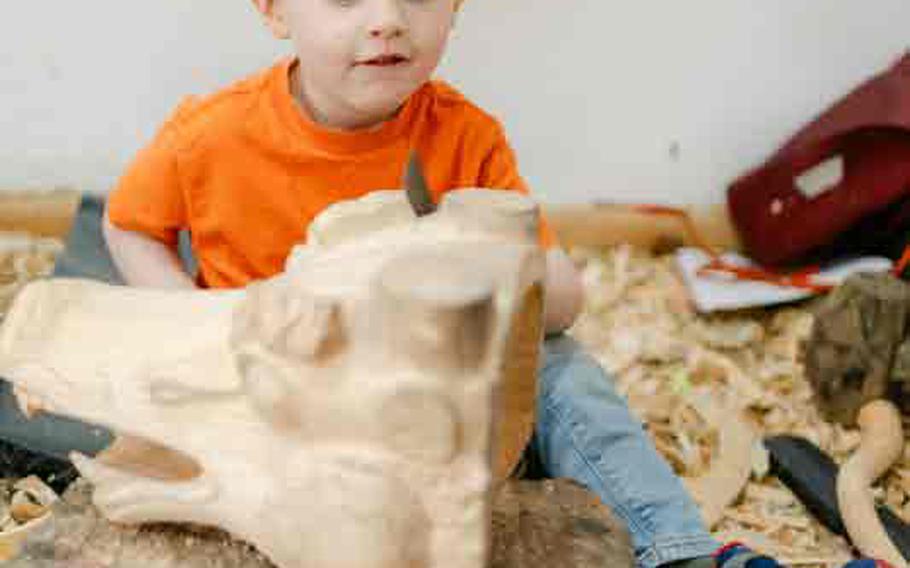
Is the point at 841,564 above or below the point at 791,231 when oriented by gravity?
below

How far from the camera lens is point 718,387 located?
1.72 meters

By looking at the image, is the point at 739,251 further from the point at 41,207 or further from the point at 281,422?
the point at 281,422

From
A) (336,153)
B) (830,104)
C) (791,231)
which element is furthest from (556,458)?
(830,104)

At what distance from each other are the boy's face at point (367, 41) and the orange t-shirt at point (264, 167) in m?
0.10

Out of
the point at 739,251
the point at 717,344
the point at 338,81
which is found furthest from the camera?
the point at 739,251

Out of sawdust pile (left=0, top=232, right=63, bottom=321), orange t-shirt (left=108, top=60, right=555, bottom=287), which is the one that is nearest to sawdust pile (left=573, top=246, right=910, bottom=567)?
orange t-shirt (left=108, top=60, right=555, bottom=287)

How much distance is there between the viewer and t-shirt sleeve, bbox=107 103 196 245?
1.15 metres

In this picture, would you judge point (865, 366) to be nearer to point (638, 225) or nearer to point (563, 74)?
Answer: point (638, 225)

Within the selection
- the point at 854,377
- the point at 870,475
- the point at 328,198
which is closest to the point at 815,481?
the point at 870,475

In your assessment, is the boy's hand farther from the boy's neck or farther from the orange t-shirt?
the boy's neck

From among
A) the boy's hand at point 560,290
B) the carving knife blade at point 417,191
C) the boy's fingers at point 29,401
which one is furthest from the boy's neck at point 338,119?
the boy's fingers at point 29,401

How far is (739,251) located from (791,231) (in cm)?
18

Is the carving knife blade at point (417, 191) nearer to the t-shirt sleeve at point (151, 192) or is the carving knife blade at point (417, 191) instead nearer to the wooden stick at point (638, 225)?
the t-shirt sleeve at point (151, 192)

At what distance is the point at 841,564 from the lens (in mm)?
1385
